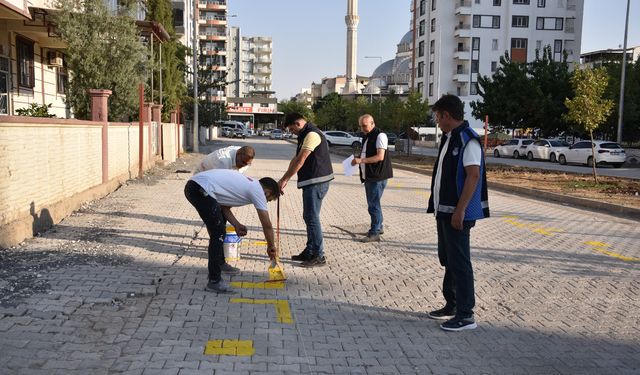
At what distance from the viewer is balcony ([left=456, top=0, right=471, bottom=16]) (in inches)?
3105

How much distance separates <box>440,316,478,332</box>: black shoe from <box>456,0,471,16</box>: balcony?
260 feet

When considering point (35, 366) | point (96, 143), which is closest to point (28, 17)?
point (96, 143)

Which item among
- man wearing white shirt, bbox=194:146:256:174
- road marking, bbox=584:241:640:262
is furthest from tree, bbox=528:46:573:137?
man wearing white shirt, bbox=194:146:256:174

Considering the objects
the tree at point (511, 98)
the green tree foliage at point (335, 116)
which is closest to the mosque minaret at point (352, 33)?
the green tree foliage at point (335, 116)

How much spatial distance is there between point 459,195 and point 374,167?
3.81 m

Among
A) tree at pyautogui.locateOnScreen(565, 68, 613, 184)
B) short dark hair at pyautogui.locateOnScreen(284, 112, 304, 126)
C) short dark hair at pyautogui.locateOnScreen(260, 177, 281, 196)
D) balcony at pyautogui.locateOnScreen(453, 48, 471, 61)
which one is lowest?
short dark hair at pyautogui.locateOnScreen(260, 177, 281, 196)

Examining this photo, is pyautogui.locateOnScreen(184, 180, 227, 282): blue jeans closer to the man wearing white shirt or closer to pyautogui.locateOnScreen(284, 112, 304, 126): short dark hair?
the man wearing white shirt

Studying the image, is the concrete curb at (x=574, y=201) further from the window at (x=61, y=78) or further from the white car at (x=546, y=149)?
the white car at (x=546, y=149)

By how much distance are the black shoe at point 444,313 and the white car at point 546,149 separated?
32.5 m

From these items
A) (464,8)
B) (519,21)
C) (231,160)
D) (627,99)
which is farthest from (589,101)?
(519,21)

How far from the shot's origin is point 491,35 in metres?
80.1

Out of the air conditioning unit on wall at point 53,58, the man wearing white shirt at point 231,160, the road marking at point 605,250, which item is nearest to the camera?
the man wearing white shirt at point 231,160

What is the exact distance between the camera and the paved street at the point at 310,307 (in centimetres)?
430

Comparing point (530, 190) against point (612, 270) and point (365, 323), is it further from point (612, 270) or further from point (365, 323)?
point (365, 323)
